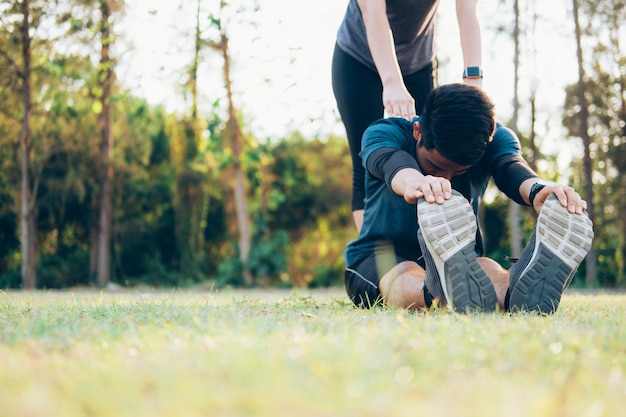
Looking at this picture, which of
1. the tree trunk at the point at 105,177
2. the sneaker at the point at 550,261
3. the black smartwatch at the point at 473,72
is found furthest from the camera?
the tree trunk at the point at 105,177

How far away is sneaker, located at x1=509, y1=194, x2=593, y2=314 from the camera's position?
247cm

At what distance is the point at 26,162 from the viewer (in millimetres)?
12188

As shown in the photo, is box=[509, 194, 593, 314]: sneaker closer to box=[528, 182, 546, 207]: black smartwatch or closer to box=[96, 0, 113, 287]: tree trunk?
box=[528, 182, 546, 207]: black smartwatch

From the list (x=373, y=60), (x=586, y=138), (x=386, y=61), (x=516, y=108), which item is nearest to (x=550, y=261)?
(x=386, y=61)

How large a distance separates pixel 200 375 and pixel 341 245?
1397 centimetres

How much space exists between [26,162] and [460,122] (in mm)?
11332

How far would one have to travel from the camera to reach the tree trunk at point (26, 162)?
11.9 m

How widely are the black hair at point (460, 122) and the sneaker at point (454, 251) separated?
0.24m

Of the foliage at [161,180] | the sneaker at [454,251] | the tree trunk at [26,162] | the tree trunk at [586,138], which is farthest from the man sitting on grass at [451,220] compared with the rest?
the tree trunk at [26,162]

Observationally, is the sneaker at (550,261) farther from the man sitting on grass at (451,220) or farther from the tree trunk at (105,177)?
the tree trunk at (105,177)

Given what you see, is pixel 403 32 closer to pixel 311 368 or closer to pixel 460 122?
pixel 460 122

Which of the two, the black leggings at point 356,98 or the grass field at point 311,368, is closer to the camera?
the grass field at point 311,368

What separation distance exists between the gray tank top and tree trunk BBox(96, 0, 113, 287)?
983cm

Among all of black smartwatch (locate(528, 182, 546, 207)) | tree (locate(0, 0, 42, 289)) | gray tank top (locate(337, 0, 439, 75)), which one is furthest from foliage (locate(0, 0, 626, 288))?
black smartwatch (locate(528, 182, 546, 207))
